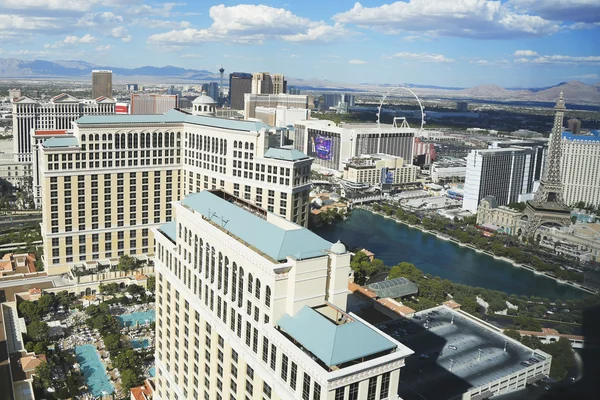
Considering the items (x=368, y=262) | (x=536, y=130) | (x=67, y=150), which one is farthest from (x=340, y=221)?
(x=536, y=130)

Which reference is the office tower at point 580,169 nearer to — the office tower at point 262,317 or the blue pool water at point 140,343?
the blue pool water at point 140,343

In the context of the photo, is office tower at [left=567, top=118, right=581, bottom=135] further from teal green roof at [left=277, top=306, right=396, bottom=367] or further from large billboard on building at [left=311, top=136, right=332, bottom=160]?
large billboard on building at [left=311, top=136, right=332, bottom=160]

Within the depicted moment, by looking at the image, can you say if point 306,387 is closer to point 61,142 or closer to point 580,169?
point 61,142

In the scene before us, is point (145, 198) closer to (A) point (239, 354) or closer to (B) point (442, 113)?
(A) point (239, 354)

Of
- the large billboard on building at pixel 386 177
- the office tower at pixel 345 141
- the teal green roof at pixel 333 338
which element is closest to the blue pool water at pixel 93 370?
the teal green roof at pixel 333 338

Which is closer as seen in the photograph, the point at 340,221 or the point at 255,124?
the point at 255,124
